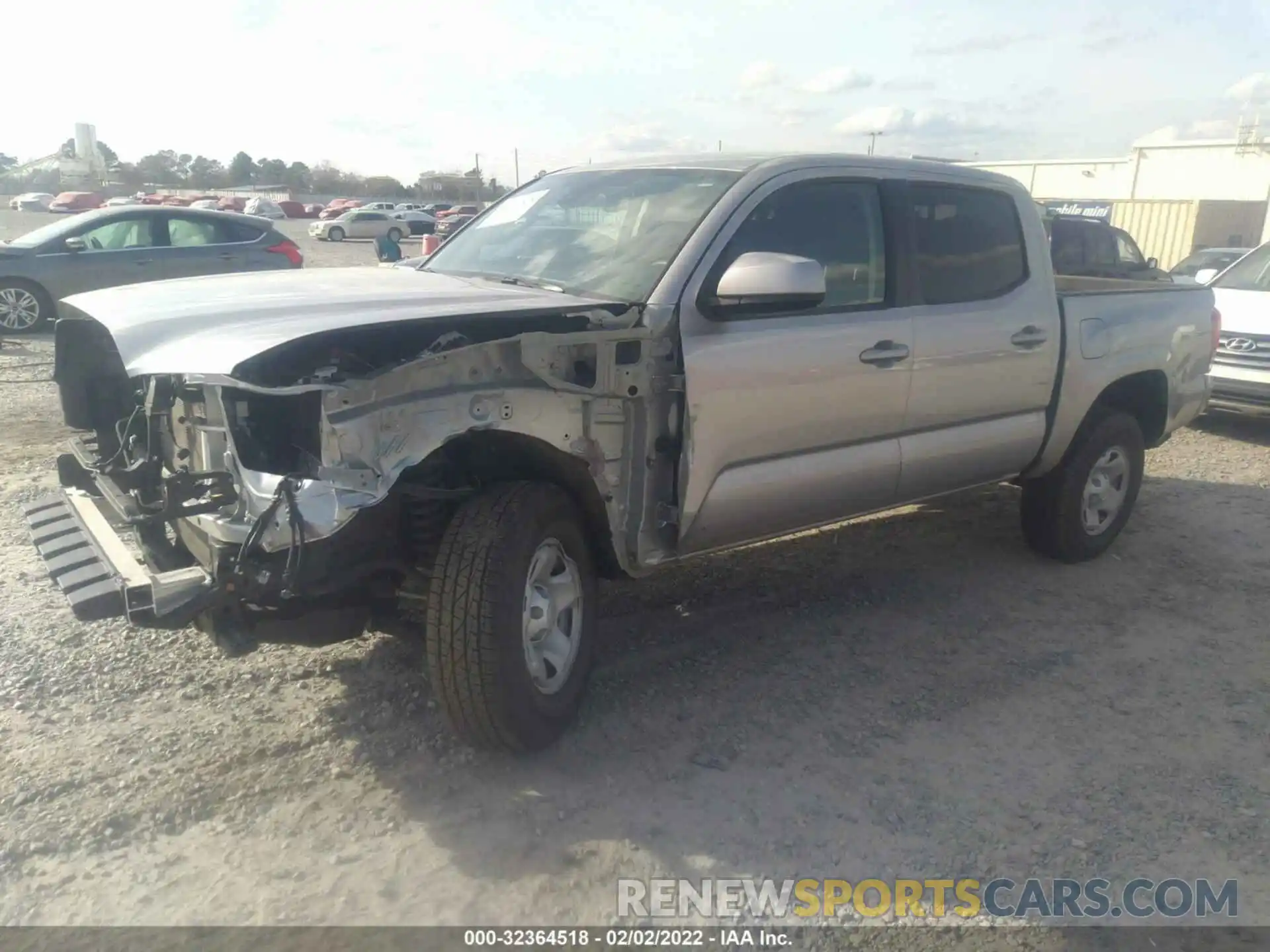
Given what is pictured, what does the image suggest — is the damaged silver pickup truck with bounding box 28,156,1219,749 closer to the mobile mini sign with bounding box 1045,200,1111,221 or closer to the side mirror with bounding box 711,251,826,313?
the side mirror with bounding box 711,251,826,313

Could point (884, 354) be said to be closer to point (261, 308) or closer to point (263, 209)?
point (261, 308)

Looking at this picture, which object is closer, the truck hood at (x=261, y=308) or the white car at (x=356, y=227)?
the truck hood at (x=261, y=308)

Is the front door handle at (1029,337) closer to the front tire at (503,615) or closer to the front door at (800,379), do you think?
the front door at (800,379)

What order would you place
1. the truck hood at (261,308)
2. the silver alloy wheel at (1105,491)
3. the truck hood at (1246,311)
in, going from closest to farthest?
the truck hood at (261,308), the silver alloy wheel at (1105,491), the truck hood at (1246,311)

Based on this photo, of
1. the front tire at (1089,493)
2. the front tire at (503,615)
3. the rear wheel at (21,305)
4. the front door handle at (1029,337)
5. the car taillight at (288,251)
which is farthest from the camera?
the car taillight at (288,251)

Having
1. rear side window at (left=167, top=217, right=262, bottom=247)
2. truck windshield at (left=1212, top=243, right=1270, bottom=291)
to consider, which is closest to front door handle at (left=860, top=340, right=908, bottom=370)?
truck windshield at (left=1212, top=243, right=1270, bottom=291)

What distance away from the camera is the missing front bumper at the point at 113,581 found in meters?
2.70

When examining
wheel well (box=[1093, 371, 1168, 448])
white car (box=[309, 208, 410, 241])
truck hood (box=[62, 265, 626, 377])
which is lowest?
white car (box=[309, 208, 410, 241])

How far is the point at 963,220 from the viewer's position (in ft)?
15.2

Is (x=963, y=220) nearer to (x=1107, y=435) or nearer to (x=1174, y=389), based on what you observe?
(x=1107, y=435)

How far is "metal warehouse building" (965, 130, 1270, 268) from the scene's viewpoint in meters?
29.6

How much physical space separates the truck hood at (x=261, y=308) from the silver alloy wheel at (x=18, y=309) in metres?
8.87

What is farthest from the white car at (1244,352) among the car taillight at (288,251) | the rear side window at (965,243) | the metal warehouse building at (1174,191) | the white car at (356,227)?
the white car at (356,227)

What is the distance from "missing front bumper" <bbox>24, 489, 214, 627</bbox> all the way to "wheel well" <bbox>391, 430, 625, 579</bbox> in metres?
0.71
